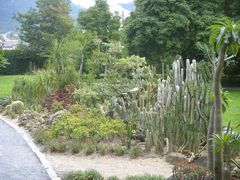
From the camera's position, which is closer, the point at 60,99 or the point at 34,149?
the point at 34,149

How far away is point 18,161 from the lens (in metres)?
7.13

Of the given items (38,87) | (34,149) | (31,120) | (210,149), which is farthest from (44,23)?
(210,149)

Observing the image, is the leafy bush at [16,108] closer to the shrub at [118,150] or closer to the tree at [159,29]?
the shrub at [118,150]

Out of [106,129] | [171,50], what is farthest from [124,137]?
[171,50]

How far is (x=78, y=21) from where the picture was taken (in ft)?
99.5

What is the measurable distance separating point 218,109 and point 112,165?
260cm

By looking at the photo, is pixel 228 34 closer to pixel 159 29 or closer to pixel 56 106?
pixel 56 106

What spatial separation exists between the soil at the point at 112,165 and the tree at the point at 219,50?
1.21m

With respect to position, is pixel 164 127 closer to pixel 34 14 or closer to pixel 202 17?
pixel 202 17

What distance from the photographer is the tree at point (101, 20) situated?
95.8ft

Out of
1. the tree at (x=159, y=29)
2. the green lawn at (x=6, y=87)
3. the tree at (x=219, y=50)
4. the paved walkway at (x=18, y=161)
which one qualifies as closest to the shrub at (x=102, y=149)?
the paved walkway at (x=18, y=161)

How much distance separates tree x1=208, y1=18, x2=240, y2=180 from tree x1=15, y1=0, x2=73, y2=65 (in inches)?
1072

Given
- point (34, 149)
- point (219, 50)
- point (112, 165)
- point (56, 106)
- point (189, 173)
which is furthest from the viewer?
point (56, 106)

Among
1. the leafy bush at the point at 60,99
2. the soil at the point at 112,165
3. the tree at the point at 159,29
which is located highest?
the tree at the point at 159,29
